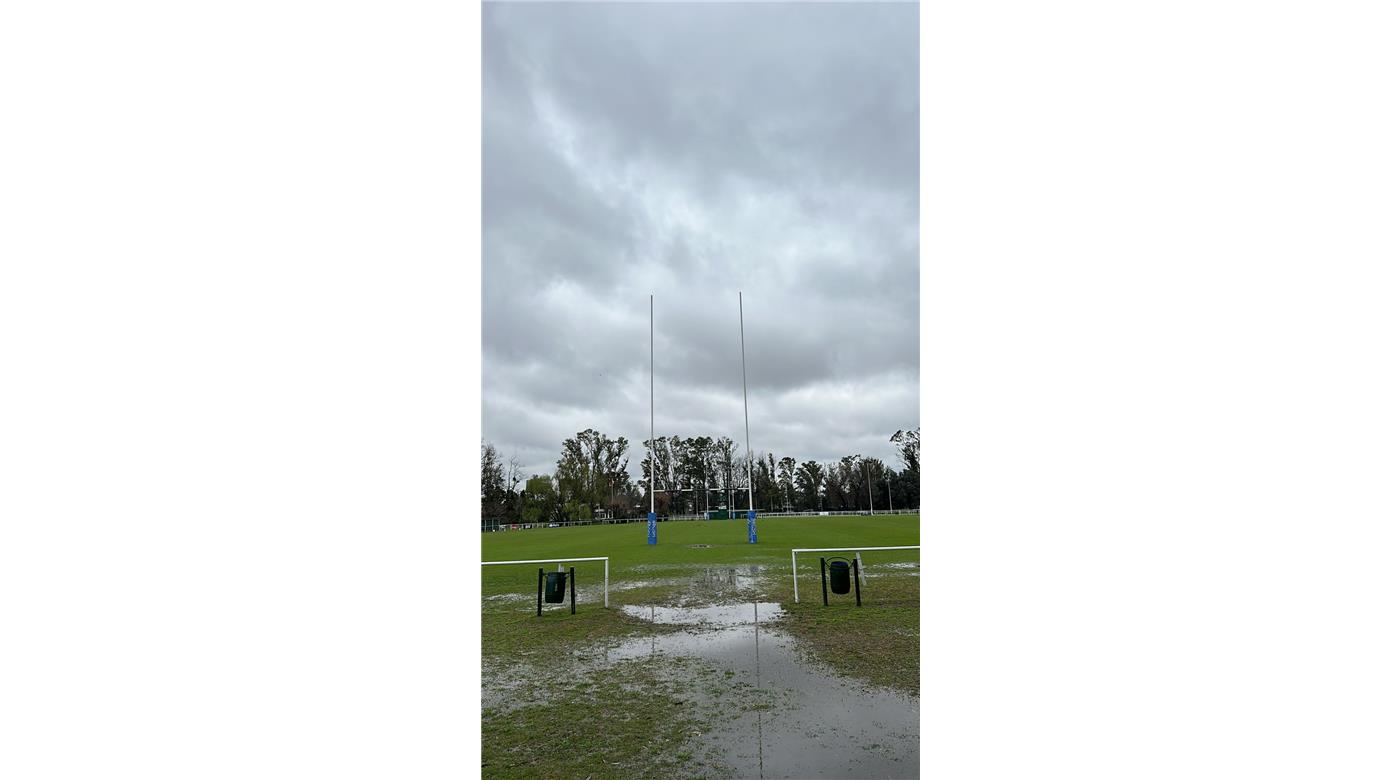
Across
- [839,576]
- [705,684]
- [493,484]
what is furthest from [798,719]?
[493,484]

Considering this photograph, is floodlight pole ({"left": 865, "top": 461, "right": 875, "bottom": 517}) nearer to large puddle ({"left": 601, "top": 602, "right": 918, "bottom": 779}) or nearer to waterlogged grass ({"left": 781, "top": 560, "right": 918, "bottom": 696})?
waterlogged grass ({"left": 781, "top": 560, "right": 918, "bottom": 696})

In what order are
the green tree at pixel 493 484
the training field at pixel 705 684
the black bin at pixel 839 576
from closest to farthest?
the training field at pixel 705 684, the black bin at pixel 839 576, the green tree at pixel 493 484

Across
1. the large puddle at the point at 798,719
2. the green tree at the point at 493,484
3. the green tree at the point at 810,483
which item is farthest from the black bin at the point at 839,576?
the green tree at the point at 810,483

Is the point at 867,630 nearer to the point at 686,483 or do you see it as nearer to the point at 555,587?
the point at 555,587

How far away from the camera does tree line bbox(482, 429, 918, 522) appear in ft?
130

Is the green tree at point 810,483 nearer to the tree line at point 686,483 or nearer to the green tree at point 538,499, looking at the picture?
the tree line at point 686,483

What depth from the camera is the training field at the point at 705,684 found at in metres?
2.56

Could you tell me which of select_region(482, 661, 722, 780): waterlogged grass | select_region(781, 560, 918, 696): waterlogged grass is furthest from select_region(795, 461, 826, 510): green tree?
select_region(482, 661, 722, 780): waterlogged grass

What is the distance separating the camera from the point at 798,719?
9.80 feet
